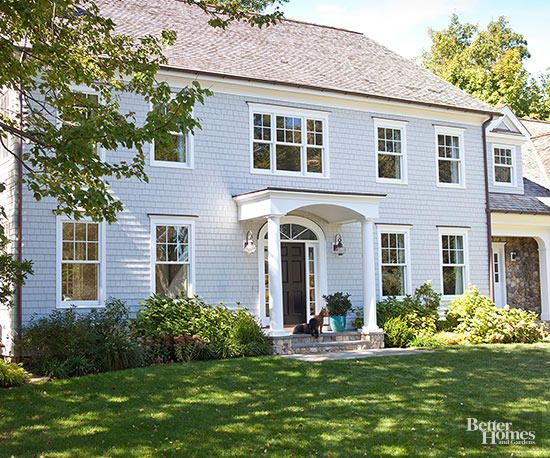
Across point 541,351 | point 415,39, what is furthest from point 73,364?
point 415,39

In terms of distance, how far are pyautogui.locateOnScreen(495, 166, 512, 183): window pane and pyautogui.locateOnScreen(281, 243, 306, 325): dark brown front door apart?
8266 millimetres

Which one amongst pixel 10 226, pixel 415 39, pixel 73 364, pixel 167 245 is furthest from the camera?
pixel 415 39

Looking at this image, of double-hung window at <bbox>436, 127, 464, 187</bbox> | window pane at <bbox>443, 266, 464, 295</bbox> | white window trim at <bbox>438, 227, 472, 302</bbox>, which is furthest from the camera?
double-hung window at <bbox>436, 127, 464, 187</bbox>

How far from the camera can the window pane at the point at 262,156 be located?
57.7ft

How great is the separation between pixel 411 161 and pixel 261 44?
212 inches

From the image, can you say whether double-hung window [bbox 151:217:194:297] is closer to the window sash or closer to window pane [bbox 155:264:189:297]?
window pane [bbox 155:264:189:297]

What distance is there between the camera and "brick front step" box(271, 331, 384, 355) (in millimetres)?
15712

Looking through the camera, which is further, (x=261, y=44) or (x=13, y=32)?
(x=261, y=44)

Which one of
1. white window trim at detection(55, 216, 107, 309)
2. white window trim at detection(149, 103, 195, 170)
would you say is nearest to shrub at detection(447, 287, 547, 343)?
white window trim at detection(149, 103, 195, 170)

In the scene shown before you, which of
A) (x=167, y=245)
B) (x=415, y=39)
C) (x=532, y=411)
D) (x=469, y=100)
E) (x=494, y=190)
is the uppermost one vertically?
(x=415, y=39)

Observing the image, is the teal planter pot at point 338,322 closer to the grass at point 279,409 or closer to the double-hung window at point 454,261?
the grass at point 279,409

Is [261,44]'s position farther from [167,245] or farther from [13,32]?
[13,32]

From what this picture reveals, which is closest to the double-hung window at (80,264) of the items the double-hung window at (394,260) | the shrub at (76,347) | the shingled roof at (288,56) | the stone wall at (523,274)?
the shrub at (76,347)

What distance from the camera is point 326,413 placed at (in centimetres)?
964
